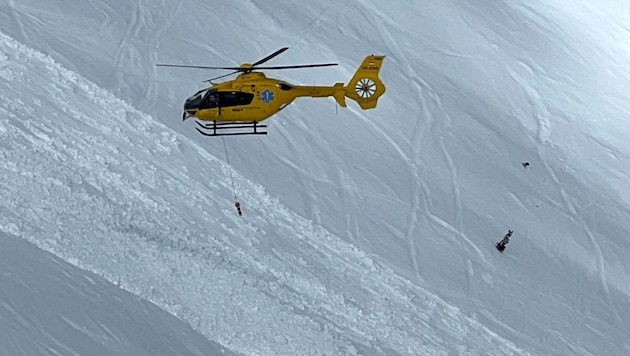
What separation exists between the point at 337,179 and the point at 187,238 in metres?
5.89

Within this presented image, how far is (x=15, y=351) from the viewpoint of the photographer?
491 inches

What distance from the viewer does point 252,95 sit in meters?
18.9

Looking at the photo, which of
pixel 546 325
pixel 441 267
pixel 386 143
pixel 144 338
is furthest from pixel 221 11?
pixel 144 338

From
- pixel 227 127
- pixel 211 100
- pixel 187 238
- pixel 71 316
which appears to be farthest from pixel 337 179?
pixel 71 316

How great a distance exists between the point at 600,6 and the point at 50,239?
28108 mm

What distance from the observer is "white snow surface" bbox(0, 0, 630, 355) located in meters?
18.1

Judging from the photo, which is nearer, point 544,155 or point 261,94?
point 261,94

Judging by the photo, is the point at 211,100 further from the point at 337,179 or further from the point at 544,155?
the point at 544,155

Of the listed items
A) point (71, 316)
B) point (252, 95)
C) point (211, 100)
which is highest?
point (252, 95)

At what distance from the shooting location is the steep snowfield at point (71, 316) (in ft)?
43.1

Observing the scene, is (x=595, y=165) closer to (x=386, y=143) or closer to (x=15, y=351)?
(x=386, y=143)

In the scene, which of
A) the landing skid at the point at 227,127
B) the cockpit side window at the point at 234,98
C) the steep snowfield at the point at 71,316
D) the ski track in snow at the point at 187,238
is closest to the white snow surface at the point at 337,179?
the ski track in snow at the point at 187,238

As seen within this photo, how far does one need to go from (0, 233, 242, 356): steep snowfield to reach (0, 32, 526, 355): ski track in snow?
572 millimetres

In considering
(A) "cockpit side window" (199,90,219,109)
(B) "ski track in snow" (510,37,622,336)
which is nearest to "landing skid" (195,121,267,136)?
(A) "cockpit side window" (199,90,219,109)
